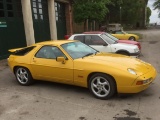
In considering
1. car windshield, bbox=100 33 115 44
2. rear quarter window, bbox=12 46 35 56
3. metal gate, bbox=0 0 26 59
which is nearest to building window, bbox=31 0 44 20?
metal gate, bbox=0 0 26 59

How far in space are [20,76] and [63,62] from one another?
178cm

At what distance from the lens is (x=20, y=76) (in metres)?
7.77

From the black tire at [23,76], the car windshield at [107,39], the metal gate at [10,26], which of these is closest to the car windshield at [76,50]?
the black tire at [23,76]

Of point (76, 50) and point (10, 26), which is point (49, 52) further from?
point (10, 26)

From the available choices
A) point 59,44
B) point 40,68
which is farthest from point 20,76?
point 59,44

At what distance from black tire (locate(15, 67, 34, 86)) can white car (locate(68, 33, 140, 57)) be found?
4.57 metres

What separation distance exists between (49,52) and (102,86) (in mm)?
1954

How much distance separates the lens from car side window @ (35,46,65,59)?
6.99 meters

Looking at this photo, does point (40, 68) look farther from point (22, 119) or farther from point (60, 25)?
point (60, 25)

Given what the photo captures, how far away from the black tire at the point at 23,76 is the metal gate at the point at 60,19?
12638 mm

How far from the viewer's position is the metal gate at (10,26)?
13.4 m

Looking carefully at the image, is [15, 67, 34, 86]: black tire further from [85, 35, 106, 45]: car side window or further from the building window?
the building window

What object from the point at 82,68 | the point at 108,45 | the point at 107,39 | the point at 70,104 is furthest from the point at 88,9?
the point at 70,104

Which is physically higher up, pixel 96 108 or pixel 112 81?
pixel 112 81
